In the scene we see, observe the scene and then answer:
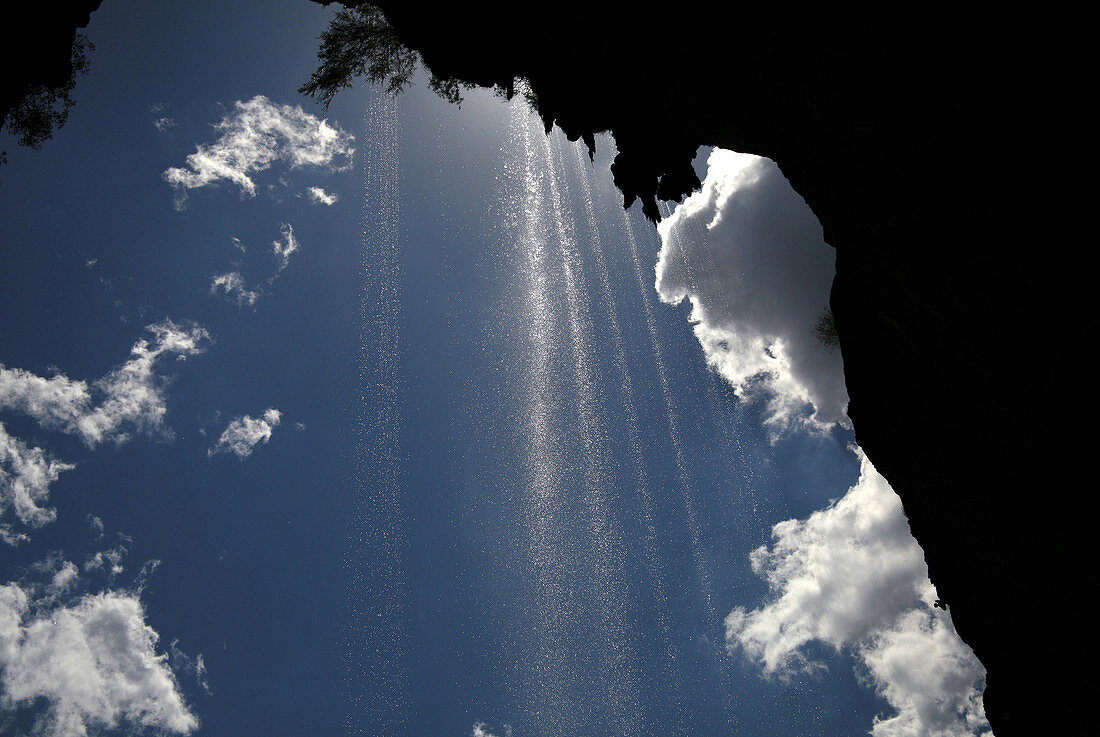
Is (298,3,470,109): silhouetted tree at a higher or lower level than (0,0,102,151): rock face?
higher

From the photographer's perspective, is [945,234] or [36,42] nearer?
[945,234]

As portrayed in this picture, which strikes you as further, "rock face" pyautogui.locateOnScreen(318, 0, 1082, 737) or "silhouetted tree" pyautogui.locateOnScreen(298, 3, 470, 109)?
"silhouetted tree" pyautogui.locateOnScreen(298, 3, 470, 109)

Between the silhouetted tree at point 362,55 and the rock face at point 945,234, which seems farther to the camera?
the silhouetted tree at point 362,55

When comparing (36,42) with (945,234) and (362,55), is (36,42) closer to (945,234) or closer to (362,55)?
(362,55)

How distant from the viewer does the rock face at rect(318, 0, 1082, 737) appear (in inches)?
244

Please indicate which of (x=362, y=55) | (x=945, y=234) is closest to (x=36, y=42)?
(x=362, y=55)

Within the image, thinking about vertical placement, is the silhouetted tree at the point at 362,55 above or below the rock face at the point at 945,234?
above

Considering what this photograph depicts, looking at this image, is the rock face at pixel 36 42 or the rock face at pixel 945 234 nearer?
the rock face at pixel 945 234

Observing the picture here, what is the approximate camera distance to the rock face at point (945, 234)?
6199 millimetres

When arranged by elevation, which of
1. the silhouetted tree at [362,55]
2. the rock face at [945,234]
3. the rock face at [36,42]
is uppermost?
the silhouetted tree at [362,55]

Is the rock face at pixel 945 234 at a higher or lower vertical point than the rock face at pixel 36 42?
lower

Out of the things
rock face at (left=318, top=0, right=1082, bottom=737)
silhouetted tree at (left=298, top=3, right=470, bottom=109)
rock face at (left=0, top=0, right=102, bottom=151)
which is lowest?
rock face at (left=318, top=0, right=1082, bottom=737)

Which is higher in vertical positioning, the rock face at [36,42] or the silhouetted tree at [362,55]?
the silhouetted tree at [362,55]

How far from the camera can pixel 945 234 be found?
7414mm
